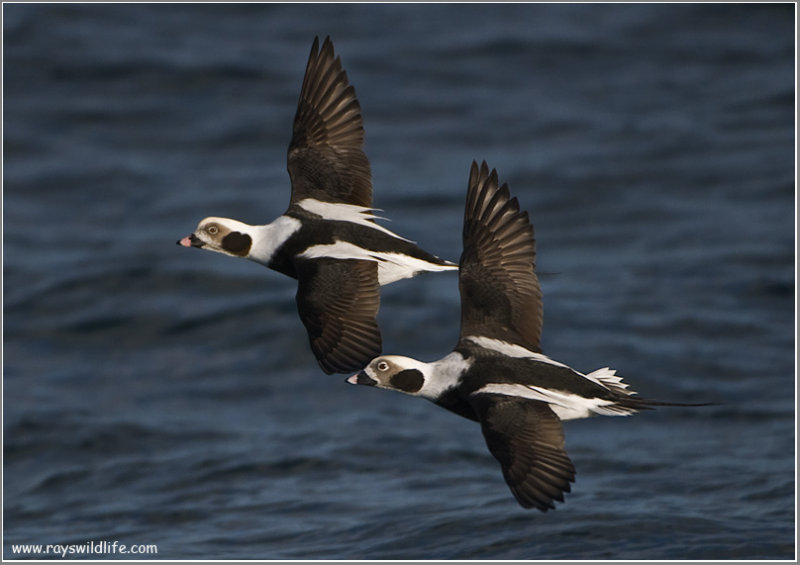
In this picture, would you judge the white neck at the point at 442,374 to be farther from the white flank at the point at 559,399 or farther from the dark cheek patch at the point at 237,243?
the dark cheek patch at the point at 237,243

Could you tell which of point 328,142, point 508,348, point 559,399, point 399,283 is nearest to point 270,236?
point 328,142

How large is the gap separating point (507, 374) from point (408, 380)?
0.45m

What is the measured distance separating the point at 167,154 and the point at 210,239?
8438mm

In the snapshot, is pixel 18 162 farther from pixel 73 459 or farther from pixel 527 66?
pixel 527 66

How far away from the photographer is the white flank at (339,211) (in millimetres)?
5652

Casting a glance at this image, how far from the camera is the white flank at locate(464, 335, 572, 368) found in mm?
5047

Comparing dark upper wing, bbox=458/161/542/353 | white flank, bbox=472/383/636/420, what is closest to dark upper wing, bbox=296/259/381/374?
dark upper wing, bbox=458/161/542/353

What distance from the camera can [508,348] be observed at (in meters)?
5.12

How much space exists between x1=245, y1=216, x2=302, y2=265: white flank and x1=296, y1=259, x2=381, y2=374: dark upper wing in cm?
30

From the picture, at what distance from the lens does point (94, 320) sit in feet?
39.4

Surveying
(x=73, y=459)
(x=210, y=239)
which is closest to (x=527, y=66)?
(x=73, y=459)

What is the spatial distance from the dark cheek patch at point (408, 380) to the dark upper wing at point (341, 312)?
200 millimetres

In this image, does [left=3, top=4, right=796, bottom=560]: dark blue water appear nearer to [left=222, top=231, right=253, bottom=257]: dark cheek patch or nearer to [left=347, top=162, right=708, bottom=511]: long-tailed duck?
[left=222, top=231, right=253, bottom=257]: dark cheek patch

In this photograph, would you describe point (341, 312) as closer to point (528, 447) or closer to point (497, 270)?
point (497, 270)
